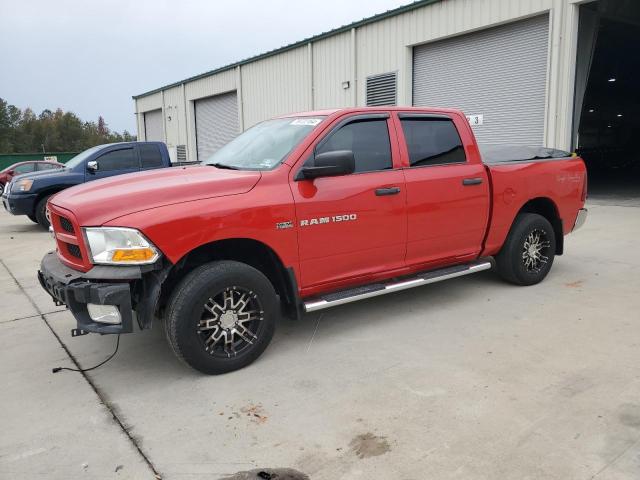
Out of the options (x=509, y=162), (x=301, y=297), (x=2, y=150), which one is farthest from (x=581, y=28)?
(x=2, y=150)

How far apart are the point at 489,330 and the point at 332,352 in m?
1.42

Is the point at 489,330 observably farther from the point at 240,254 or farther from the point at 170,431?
the point at 170,431

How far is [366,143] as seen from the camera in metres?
4.47

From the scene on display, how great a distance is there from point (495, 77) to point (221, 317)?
1226 centimetres

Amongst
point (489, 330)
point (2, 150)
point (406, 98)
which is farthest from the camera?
point (2, 150)

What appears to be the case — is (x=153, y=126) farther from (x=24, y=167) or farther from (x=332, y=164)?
(x=332, y=164)

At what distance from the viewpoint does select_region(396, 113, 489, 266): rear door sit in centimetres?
462

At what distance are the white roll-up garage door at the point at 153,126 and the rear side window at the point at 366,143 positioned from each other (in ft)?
97.6

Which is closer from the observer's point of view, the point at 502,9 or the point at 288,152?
the point at 288,152

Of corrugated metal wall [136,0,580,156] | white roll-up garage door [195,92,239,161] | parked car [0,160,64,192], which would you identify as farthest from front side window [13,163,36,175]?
corrugated metal wall [136,0,580,156]

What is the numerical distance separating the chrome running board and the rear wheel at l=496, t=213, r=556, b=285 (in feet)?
1.27

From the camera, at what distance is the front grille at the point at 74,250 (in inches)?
A: 142

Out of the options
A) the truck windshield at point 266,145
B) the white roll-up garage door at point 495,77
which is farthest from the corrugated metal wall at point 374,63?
the truck windshield at point 266,145

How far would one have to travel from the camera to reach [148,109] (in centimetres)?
3300
